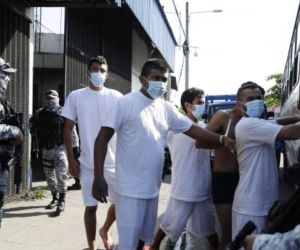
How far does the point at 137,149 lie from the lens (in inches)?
142

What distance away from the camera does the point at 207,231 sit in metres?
4.55

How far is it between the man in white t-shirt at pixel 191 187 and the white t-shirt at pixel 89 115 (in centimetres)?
68

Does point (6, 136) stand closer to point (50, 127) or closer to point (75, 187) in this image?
point (50, 127)

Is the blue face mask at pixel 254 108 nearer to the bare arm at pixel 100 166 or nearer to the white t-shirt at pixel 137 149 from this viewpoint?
the white t-shirt at pixel 137 149

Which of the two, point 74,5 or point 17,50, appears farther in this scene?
point 74,5

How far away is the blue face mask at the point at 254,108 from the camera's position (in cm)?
371

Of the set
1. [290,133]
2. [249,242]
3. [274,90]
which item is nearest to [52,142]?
[290,133]

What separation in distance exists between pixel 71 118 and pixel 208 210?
5.12ft

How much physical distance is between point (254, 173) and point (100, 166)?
1.11m

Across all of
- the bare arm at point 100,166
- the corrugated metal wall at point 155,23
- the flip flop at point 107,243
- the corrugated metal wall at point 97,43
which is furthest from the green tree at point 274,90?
the bare arm at point 100,166

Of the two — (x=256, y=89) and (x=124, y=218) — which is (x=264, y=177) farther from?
A: (x=124, y=218)

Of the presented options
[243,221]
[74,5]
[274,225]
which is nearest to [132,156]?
[243,221]

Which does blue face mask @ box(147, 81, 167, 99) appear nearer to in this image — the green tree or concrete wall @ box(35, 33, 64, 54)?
concrete wall @ box(35, 33, 64, 54)

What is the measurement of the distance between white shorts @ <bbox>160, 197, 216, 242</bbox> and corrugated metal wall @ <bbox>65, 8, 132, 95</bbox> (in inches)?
223
